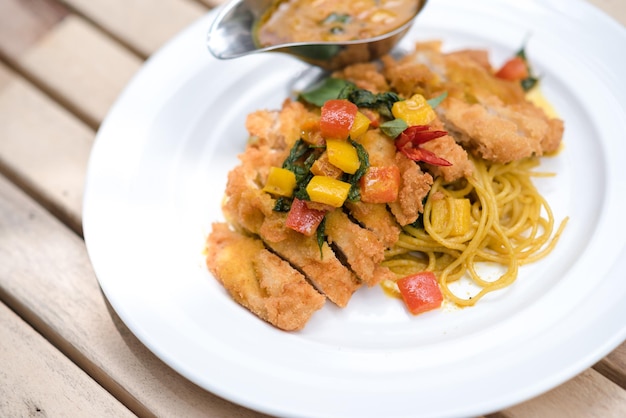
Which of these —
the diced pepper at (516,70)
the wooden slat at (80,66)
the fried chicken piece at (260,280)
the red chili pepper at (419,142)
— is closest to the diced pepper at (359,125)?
the red chili pepper at (419,142)

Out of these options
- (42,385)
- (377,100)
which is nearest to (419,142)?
(377,100)

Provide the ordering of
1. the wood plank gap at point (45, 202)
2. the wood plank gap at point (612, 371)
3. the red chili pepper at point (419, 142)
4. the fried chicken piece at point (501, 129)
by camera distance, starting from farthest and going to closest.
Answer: the wood plank gap at point (45, 202)
the fried chicken piece at point (501, 129)
the red chili pepper at point (419, 142)
the wood plank gap at point (612, 371)

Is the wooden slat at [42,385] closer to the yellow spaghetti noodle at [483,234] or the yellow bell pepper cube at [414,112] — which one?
the yellow spaghetti noodle at [483,234]

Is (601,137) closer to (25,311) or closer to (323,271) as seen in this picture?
(323,271)

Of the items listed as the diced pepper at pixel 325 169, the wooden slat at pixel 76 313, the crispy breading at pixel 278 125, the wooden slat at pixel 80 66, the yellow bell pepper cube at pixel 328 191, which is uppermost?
the diced pepper at pixel 325 169

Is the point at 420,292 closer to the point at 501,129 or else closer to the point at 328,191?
the point at 328,191

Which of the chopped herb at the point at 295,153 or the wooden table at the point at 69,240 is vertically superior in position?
the chopped herb at the point at 295,153

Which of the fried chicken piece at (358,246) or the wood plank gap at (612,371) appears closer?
the wood plank gap at (612,371)

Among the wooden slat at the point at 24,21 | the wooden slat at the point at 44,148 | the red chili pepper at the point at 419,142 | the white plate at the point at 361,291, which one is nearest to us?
the white plate at the point at 361,291
